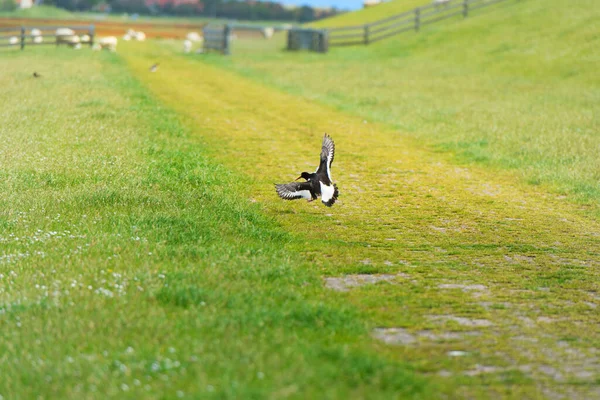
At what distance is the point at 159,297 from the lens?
22.6 ft

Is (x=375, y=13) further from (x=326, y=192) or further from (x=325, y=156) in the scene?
(x=326, y=192)

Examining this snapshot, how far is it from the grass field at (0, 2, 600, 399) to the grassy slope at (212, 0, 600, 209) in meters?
0.34

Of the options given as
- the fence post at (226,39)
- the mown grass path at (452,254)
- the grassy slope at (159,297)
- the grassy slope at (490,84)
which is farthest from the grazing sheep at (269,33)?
the grassy slope at (159,297)

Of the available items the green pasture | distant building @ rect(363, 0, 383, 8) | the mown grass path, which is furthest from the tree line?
the mown grass path

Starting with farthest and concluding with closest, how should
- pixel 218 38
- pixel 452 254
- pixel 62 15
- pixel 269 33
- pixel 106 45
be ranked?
pixel 62 15
pixel 269 33
pixel 106 45
pixel 218 38
pixel 452 254

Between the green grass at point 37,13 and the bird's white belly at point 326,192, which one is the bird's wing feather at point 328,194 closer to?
the bird's white belly at point 326,192

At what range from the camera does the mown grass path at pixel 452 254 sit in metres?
5.92

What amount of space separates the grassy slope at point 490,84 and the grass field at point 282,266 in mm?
344

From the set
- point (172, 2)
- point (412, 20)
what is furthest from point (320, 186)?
point (172, 2)

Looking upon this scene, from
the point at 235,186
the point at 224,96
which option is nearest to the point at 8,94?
the point at 224,96

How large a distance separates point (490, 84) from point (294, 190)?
2297 cm

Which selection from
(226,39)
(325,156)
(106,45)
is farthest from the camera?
(106,45)

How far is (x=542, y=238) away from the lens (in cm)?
974

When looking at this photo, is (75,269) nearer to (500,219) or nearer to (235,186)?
(235,186)
